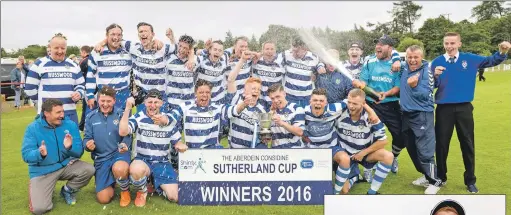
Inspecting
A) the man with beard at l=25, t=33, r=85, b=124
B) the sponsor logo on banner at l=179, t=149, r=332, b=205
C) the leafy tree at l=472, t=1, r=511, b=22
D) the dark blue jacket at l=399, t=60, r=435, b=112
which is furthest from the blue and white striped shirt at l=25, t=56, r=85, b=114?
the leafy tree at l=472, t=1, r=511, b=22

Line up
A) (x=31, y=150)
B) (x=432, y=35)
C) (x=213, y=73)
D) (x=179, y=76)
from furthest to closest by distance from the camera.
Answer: (x=432, y=35)
(x=213, y=73)
(x=179, y=76)
(x=31, y=150)

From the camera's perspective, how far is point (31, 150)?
385cm

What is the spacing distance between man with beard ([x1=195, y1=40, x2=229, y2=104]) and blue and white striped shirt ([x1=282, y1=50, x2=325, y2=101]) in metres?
0.81

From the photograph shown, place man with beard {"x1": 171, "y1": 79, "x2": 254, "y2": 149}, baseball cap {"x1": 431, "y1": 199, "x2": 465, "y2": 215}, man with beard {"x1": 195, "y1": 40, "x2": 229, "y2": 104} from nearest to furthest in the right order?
baseball cap {"x1": 431, "y1": 199, "x2": 465, "y2": 215} < man with beard {"x1": 171, "y1": 79, "x2": 254, "y2": 149} < man with beard {"x1": 195, "y1": 40, "x2": 229, "y2": 104}

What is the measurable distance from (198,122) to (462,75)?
2533 millimetres

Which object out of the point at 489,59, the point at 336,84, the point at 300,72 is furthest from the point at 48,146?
the point at 489,59

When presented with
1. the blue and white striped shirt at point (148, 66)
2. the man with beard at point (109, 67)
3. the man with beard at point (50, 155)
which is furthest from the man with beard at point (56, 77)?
the man with beard at point (50, 155)

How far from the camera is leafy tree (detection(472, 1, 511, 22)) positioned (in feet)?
17.3

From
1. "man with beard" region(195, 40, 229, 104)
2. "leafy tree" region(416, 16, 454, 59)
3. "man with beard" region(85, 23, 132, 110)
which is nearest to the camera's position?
"man with beard" region(85, 23, 132, 110)

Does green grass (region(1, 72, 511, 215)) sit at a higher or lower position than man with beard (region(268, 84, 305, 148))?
lower

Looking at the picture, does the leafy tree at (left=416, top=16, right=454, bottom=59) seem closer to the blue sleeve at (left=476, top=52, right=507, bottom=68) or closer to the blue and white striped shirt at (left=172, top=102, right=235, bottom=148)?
the blue sleeve at (left=476, top=52, right=507, bottom=68)

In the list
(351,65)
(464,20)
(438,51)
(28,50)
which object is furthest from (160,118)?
(28,50)

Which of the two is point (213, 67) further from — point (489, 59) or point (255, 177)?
point (489, 59)

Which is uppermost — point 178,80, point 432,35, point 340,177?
point 432,35
